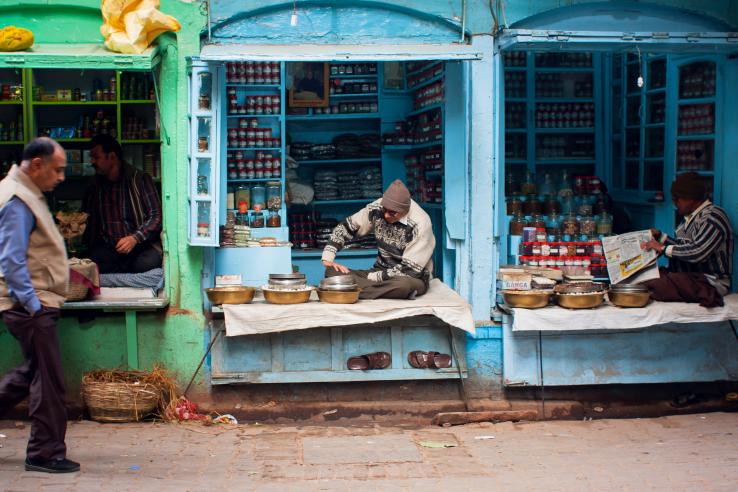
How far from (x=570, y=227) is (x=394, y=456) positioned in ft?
9.30

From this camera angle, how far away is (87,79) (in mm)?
10125

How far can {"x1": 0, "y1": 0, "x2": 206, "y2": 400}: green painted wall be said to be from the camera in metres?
6.66

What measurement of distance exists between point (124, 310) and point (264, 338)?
3.28 ft

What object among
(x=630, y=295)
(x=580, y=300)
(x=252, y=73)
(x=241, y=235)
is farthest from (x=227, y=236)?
(x=630, y=295)

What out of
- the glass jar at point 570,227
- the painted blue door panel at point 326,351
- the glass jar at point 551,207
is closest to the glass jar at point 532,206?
the glass jar at point 551,207

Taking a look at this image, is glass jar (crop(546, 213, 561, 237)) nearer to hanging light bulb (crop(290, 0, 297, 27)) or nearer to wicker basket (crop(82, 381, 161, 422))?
hanging light bulb (crop(290, 0, 297, 27))

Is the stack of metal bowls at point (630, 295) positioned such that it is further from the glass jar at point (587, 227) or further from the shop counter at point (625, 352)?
the glass jar at point (587, 227)

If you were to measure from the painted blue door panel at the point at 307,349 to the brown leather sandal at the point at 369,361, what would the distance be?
0.17m

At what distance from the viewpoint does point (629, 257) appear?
7461 millimetres

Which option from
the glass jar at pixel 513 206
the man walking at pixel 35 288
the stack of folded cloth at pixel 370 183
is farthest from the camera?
the stack of folded cloth at pixel 370 183

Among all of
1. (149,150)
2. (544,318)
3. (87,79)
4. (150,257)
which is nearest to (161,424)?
(150,257)

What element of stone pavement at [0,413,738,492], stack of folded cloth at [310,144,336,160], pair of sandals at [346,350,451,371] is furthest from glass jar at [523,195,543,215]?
stack of folded cloth at [310,144,336,160]

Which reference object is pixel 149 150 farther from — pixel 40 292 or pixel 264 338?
pixel 40 292

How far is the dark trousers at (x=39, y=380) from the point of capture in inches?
204
